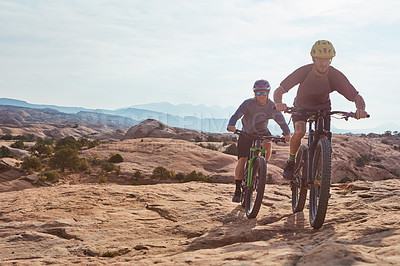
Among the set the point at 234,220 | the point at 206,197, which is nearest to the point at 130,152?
the point at 206,197

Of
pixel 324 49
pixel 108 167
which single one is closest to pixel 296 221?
pixel 324 49

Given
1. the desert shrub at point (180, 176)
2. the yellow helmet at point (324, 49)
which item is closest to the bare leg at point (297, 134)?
the yellow helmet at point (324, 49)

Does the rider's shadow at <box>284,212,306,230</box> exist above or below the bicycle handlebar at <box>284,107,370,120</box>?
below

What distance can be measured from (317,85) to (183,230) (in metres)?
3.52

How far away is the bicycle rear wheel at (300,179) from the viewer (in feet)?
18.9

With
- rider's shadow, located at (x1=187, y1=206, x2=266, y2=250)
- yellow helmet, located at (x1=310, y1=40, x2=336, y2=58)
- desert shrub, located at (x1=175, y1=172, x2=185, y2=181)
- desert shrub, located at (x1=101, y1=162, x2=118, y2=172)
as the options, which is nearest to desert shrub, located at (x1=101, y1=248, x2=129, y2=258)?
rider's shadow, located at (x1=187, y1=206, x2=266, y2=250)

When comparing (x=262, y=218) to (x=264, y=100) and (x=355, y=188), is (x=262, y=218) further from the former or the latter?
(x=355, y=188)

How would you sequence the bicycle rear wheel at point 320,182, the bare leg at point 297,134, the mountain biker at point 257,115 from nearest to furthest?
the bicycle rear wheel at point 320,182
the bare leg at point 297,134
the mountain biker at point 257,115

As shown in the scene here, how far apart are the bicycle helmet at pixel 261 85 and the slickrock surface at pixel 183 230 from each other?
8.81ft

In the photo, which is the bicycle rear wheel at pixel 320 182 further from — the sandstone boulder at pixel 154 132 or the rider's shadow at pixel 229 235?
the sandstone boulder at pixel 154 132

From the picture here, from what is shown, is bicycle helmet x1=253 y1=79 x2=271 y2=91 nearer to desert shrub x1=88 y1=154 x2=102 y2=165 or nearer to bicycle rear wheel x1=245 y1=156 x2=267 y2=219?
bicycle rear wheel x1=245 y1=156 x2=267 y2=219

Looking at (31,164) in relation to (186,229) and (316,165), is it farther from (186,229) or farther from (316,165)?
(316,165)

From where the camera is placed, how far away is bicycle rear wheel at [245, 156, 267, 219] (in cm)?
606

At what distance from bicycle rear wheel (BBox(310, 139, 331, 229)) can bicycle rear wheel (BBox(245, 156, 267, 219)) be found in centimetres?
98
